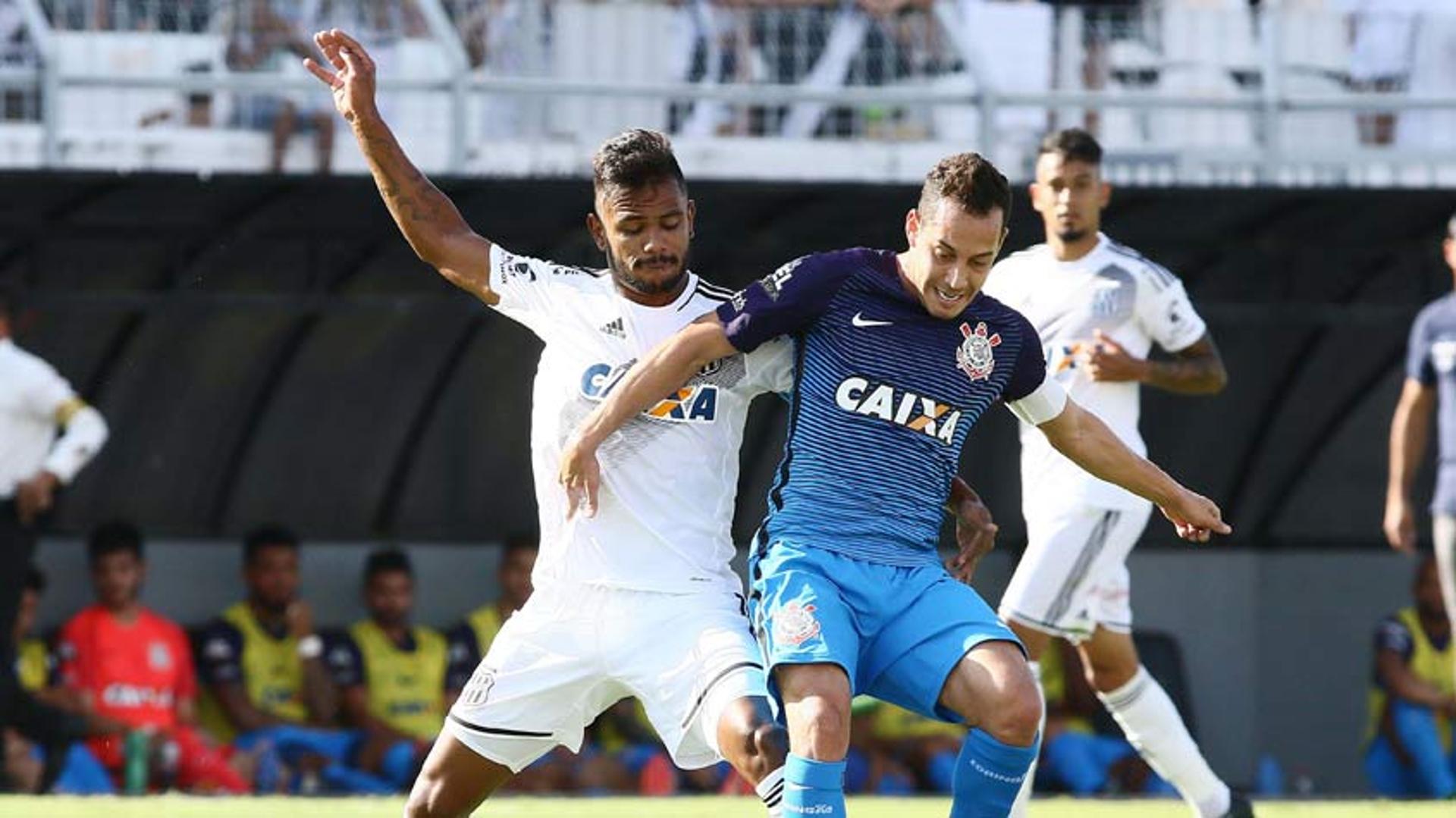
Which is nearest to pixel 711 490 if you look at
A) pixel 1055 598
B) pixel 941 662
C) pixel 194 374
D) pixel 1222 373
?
pixel 941 662

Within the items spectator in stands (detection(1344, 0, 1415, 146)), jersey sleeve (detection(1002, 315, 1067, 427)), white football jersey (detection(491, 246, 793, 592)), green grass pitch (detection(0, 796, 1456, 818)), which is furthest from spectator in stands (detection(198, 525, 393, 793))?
jersey sleeve (detection(1002, 315, 1067, 427))

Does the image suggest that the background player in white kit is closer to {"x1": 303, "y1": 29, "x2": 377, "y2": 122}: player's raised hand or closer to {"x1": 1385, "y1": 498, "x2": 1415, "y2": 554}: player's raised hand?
{"x1": 303, "y1": 29, "x2": 377, "y2": 122}: player's raised hand

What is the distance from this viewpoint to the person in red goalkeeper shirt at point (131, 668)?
12.4 metres

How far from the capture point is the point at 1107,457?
653 centimetres

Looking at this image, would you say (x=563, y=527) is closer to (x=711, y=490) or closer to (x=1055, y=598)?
(x=711, y=490)

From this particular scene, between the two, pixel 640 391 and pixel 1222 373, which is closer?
pixel 640 391

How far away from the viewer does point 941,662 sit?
19.9ft

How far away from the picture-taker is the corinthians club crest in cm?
629

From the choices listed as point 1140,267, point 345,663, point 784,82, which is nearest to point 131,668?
point 345,663

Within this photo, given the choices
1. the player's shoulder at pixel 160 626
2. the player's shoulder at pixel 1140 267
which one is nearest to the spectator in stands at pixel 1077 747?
the player's shoulder at pixel 160 626

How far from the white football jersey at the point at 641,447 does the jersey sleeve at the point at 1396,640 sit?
872 centimetres

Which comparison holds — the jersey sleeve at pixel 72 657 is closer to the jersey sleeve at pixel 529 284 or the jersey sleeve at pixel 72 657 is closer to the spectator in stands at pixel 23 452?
the spectator in stands at pixel 23 452

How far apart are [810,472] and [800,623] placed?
39 cm

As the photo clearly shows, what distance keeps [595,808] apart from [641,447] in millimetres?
4114
